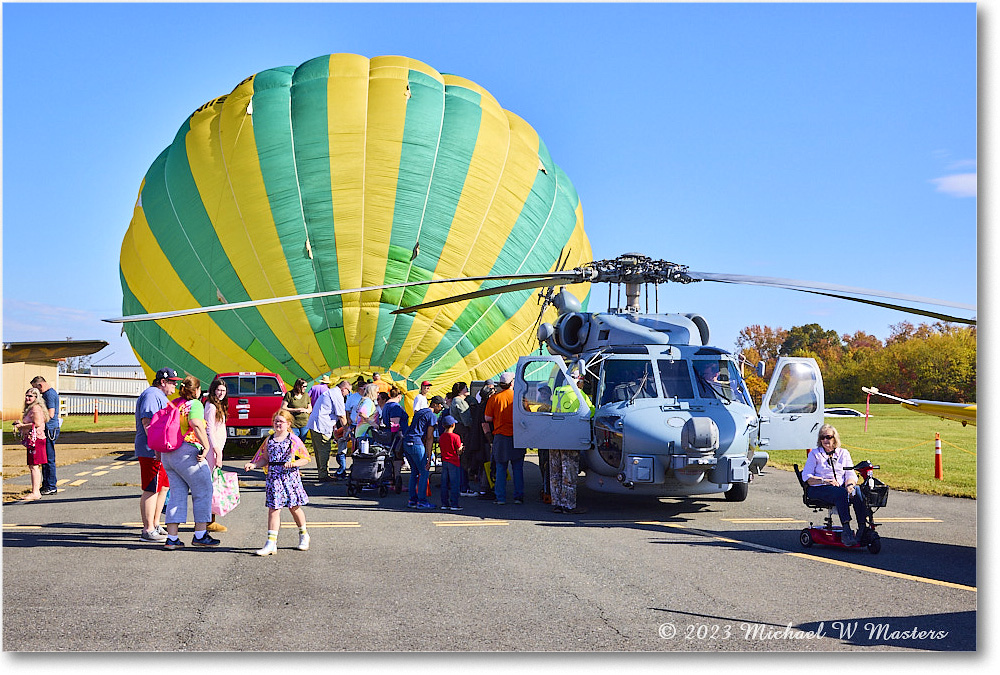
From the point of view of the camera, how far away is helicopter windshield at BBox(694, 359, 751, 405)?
37.9 ft

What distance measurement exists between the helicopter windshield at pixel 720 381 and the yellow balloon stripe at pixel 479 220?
19.2ft

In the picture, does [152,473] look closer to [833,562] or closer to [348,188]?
[833,562]

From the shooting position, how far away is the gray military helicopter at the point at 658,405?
10.4m

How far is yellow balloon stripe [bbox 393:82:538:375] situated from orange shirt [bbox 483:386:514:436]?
14.9 ft

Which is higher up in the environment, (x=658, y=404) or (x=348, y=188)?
(x=348, y=188)

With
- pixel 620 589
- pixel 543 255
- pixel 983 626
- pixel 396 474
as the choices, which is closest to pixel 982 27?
pixel 983 626

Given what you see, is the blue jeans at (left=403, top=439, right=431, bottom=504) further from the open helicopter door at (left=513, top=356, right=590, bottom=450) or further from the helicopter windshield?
the helicopter windshield

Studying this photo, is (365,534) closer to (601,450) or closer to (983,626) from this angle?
(601,450)

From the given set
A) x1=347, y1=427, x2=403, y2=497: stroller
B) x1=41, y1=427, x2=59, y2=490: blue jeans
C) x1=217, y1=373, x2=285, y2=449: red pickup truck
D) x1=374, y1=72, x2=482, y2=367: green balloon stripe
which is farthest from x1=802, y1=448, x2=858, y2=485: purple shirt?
x1=217, y1=373, x2=285, y2=449: red pickup truck

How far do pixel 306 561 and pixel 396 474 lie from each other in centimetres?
525

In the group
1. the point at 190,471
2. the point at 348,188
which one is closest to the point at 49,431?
the point at 190,471

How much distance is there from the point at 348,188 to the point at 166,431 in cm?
863

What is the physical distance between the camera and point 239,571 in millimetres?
7578

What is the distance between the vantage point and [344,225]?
53.0ft
